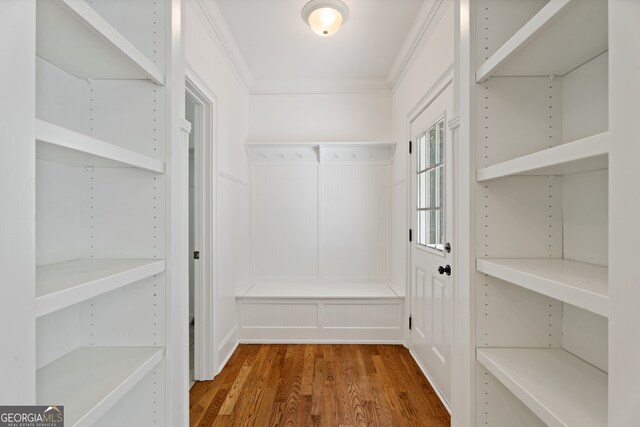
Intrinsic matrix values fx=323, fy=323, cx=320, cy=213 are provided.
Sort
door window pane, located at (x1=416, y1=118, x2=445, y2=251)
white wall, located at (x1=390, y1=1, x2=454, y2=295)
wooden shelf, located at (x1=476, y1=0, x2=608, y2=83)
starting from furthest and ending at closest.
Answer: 1. door window pane, located at (x1=416, y1=118, x2=445, y2=251)
2. white wall, located at (x1=390, y1=1, x2=454, y2=295)
3. wooden shelf, located at (x1=476, y1=0, x2=608, y2=83)

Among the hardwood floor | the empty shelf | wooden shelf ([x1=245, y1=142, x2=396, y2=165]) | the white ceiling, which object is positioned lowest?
the hardwood floor

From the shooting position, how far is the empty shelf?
10.1ft

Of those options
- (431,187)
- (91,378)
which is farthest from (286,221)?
(91,378)

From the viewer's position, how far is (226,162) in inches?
109

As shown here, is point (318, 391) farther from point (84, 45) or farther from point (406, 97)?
point (406, 97)

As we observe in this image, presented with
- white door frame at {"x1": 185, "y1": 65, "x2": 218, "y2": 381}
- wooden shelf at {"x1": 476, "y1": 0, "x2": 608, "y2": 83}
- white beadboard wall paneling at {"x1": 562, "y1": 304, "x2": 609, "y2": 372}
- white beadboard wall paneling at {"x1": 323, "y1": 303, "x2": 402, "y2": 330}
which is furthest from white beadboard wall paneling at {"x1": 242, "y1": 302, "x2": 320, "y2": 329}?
wooden shelf at {"x1": 476, "y1": 0, "x2": 608, "y2": 83}

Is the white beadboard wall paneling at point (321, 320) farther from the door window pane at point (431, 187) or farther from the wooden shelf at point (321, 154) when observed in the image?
the wooden shelf at point (321, 154)

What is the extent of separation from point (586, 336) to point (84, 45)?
1.66m

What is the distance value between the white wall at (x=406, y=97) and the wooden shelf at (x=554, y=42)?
1.06 metres

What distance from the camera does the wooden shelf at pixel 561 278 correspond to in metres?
0.64

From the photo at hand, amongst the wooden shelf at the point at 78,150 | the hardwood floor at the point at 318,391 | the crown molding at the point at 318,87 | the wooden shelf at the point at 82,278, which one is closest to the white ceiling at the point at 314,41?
the crown molding at the point at 318,87

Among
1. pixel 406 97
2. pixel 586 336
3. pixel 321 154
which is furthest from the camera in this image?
pixel 321 154

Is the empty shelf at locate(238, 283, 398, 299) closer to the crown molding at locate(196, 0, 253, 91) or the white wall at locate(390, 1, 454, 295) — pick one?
the white wall at locate(390, 1, 454, 295)

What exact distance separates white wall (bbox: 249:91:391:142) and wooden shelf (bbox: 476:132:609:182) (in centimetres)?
267
